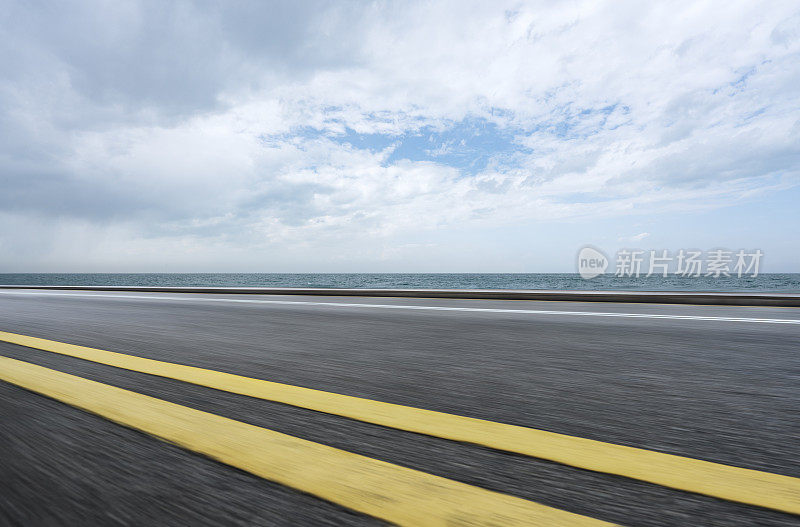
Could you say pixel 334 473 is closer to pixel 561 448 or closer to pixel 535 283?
pixel 561 448

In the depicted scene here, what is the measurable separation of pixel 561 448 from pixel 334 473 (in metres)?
0.61

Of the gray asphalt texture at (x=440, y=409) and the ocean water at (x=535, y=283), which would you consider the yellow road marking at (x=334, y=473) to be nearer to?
the gray asphalt texture at (x=440, y=409)

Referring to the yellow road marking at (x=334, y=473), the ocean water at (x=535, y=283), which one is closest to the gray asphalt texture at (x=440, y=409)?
the yellow road marking at (x=334, y=473)

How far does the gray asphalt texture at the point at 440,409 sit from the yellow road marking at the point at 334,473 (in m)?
0.04

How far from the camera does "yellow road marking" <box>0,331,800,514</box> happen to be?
0.92 meters

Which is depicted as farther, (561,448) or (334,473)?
(561,448)

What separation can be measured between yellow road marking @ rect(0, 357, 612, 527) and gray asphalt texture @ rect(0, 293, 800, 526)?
4 centimetres

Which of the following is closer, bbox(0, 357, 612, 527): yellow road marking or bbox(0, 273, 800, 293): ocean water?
bbox(0, 357, 612, 527): yellow road marking

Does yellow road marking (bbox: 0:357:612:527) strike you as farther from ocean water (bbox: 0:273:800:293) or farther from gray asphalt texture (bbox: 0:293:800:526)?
ocean water (bbox: 0:273:800:293)

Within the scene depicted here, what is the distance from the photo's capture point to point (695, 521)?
→ 0.80 meters

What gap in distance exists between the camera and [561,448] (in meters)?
1.15

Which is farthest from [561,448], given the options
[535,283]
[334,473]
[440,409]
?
[535,283]

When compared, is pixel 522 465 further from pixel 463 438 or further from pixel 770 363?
pixel 770 363

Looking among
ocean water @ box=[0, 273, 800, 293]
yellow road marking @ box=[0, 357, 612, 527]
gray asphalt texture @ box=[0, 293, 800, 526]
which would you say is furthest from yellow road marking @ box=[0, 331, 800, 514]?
ocean water @ box=[0, 273, 800, 293]
